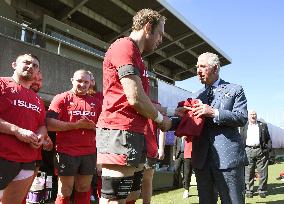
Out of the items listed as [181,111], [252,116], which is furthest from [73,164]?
[252,116]

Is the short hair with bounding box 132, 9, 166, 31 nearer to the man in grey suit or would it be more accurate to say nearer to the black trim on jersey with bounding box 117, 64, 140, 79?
the black trim on jersey with bounding box 117, 64, 140, 79

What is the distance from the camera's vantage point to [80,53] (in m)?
9.49

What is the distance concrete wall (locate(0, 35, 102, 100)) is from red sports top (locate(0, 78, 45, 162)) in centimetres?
346

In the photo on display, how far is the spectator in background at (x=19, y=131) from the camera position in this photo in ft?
10.2

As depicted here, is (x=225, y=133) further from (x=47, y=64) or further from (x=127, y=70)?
(x=47, y=64)

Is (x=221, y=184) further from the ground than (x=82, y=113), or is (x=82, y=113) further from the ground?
(x=82, y=113)

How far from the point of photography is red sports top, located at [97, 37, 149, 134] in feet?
8.37

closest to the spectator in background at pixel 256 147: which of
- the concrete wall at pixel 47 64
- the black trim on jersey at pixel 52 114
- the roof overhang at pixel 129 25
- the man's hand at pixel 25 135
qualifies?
the concrete wall at pixel 47 64

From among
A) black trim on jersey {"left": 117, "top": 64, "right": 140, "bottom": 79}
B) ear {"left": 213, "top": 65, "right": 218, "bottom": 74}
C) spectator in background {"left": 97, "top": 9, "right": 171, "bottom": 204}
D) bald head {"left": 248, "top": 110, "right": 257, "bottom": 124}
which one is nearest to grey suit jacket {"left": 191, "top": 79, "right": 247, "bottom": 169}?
ear {"left": 213, "top": 65, "right": 218, "bottom": 74}

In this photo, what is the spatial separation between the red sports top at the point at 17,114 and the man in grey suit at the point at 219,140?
163 centimetres

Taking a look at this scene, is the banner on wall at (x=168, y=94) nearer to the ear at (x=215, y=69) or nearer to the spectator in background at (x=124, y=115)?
the ear at (x=215, y=69)

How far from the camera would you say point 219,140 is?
11.0 ft

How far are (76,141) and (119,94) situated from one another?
2.07 m

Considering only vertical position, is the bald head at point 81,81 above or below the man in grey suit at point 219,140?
above
